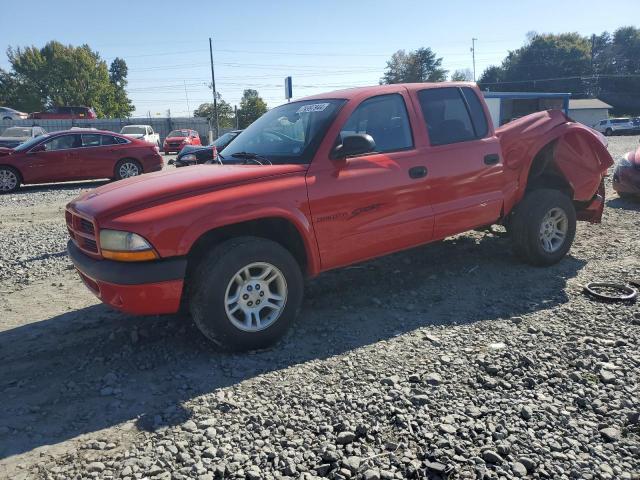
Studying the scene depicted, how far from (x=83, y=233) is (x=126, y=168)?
11.5 meters

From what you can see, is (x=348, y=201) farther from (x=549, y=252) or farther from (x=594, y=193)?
(x=594, y=193)

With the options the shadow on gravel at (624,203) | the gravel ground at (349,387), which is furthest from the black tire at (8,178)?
the shadow on gravel at (624,203)

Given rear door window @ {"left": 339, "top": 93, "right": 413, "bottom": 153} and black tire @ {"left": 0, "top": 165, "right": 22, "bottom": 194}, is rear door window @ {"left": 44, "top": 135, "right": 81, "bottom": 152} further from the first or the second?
rear door window @ {"left": 339, "top": 93, "right": 413, "bottom": 153}

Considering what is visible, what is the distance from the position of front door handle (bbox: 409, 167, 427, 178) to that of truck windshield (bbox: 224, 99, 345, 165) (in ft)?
2.72

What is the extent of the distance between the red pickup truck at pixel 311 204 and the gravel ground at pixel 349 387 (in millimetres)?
475

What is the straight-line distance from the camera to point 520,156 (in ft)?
17.3

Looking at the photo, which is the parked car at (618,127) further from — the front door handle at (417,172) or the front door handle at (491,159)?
the front door handle at (417,172)

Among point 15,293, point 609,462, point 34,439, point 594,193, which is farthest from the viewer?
point 594,193

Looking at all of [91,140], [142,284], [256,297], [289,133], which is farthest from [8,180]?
[256,297]

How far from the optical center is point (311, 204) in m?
3.89

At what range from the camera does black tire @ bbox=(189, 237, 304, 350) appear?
11.5ft

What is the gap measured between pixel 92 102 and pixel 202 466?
249ft

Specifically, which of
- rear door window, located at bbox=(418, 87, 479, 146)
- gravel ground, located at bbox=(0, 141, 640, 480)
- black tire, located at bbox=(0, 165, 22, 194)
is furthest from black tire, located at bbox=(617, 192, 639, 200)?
black tire, located at bbox=(0, 165, 22, 194)

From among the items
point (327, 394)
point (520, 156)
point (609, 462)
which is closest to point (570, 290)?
point (520, 156)
